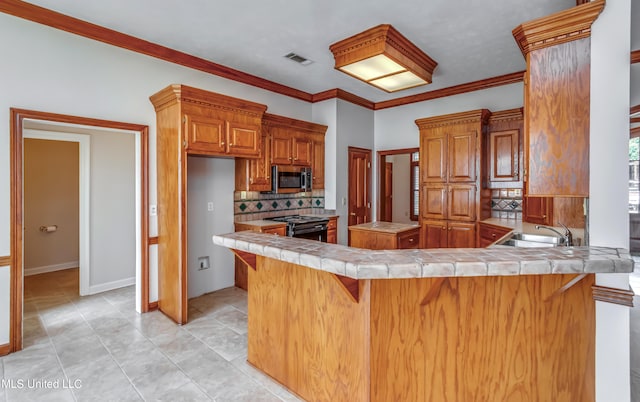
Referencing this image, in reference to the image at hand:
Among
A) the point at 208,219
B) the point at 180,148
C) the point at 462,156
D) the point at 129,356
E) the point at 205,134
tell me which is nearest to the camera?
the point at 129,356

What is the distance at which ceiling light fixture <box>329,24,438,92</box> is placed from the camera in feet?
10.6

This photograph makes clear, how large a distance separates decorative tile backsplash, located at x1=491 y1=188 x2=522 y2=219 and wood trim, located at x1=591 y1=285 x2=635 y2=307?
322cm

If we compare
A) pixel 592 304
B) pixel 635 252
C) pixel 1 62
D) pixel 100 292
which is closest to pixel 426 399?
pixel 592 304

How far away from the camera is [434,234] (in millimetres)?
4848

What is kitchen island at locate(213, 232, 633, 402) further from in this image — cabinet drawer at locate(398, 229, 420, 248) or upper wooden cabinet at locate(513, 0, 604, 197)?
cabinet drawer at locate(398, 229, 420, 248)

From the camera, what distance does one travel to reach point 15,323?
2.72m

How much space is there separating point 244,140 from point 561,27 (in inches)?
118

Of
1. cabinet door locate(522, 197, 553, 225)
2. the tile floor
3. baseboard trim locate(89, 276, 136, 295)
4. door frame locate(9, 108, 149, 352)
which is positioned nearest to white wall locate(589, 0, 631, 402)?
cabinet door locate(522, 197, 553, 225)

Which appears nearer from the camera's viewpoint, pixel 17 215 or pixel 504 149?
pixel 17 215

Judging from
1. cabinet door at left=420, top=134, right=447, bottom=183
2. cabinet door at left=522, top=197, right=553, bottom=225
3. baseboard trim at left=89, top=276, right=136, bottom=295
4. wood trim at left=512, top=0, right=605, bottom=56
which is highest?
wood trim at left=512, top=0, right=605, bottom=56

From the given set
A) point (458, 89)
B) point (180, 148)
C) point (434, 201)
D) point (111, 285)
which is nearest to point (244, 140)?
point (180, 148)

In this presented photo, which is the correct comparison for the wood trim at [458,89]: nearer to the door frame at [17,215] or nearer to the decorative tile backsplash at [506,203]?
the decorative tile backsplash at [506,203]

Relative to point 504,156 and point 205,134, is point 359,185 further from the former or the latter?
point 205,134

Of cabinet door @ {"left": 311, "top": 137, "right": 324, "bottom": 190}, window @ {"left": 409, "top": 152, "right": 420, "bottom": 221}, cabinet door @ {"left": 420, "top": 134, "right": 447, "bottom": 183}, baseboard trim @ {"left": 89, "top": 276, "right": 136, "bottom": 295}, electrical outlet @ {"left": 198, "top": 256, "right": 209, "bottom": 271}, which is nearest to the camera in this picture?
electrical outlet @ {"left": 198, "top": 256, "right": 209, "bottom": 271}
